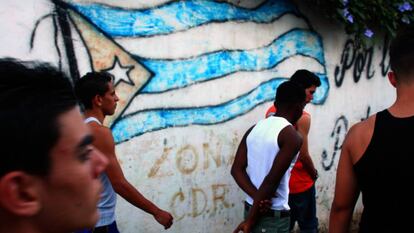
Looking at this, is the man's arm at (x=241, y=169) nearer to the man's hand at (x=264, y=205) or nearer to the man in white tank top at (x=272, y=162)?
the man in white tank top at (x=272, y=162)

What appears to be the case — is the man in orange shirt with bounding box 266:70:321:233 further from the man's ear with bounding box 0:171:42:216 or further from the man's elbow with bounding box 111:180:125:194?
the man's ear with bounding box 0:171:42:216

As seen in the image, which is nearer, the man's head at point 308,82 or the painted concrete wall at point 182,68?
the painted concrete wall at point 182,68

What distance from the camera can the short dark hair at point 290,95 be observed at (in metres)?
3.63

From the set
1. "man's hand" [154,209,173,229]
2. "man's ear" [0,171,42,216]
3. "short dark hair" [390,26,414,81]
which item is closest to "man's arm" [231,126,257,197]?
"man's hand" [154,209,173,229]

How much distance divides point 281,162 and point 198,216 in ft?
4.76

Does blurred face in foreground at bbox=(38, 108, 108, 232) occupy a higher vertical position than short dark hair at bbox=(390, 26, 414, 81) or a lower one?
lower

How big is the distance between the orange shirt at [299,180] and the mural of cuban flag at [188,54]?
0.51 m

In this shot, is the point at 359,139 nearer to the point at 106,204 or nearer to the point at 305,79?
the point at 106,204

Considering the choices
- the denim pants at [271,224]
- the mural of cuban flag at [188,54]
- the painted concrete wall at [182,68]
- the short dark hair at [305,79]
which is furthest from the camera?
the short dark hair at [305,79]

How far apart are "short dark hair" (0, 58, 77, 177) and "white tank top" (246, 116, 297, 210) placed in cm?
230

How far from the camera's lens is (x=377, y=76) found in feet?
22.0

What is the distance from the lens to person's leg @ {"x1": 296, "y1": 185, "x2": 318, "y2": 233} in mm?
4602

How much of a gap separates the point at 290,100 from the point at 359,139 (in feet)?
3.84

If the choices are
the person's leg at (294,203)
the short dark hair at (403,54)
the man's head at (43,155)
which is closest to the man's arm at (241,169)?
the person's leg at (294,203)
